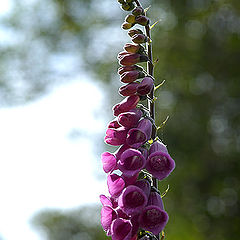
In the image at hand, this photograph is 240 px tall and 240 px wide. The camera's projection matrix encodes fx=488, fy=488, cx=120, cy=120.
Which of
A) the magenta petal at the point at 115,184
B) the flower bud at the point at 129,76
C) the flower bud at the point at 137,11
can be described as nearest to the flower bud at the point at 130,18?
the flower bud at the point at 137,11

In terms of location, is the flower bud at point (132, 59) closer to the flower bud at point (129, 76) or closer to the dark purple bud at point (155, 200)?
the flower bud at point (129, 76)

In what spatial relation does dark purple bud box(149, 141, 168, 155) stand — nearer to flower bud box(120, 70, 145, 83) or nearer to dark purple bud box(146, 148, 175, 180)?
dark purple bud box(146, 148, 175, 180)

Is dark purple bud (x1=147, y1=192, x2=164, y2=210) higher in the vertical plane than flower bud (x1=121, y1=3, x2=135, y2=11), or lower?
A: lower

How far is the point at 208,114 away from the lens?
8766mm

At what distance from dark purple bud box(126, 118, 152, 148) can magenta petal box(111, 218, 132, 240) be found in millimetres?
159

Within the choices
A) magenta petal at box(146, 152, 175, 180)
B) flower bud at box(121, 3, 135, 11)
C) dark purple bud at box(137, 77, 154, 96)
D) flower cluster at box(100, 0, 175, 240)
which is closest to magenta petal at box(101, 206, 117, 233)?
flower cluster at box(100, 0, 175, 240)

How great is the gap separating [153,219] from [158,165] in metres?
0.12

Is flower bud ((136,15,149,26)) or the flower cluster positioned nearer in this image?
the flower cluster

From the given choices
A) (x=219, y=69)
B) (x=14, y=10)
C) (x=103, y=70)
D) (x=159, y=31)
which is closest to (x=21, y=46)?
(x=14, y=10)

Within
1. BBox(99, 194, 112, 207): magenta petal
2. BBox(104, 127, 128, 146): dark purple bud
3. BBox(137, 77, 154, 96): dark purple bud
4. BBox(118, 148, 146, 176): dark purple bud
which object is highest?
BBox(137, 77, 154, 96): dark purple bud

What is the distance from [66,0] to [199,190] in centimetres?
473

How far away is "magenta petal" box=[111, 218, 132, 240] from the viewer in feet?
3.14

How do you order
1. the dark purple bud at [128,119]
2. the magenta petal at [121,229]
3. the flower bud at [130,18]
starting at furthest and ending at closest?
the flower bud at [130,18] < the dark purple bud at [128,119] < the magenta petal at [121,229]

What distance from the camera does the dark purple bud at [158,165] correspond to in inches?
39.8
